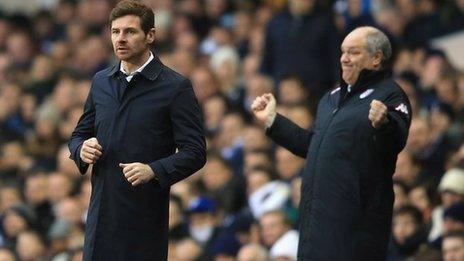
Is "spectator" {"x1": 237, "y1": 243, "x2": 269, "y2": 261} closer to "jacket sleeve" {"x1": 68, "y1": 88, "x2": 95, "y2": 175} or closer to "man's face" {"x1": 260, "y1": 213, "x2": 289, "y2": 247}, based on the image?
"man's face" {"x1": 260, "y1": 213, "x2": 289, "y2": 247}

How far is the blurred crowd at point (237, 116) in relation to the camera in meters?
11.5

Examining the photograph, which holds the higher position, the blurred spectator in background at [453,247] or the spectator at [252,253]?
the blurred spectator in background at [453,247]

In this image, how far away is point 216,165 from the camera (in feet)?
44.2

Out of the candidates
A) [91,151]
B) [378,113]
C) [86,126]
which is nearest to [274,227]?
[378,113]

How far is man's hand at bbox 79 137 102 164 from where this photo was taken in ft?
23.6

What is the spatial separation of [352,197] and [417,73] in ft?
20.4

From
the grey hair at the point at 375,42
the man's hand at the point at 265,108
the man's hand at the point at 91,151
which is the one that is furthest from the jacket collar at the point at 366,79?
the man's hand at the point at 91,151

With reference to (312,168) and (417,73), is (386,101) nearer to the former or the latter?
(312,168)

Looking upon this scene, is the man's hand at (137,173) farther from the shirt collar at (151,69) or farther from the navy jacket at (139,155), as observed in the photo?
the shirt collar at (151,69)

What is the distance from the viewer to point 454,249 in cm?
1005

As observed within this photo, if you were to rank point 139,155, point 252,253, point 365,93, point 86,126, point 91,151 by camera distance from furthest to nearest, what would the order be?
point 252,253
point 365,93
point 86,126
point 139,155
point 91,151

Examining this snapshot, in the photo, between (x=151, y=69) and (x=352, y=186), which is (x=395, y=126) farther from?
(x=151, y=69)

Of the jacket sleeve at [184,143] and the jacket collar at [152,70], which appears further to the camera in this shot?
the jacket collar at [152,70]

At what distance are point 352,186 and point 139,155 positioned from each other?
4.22 ft
